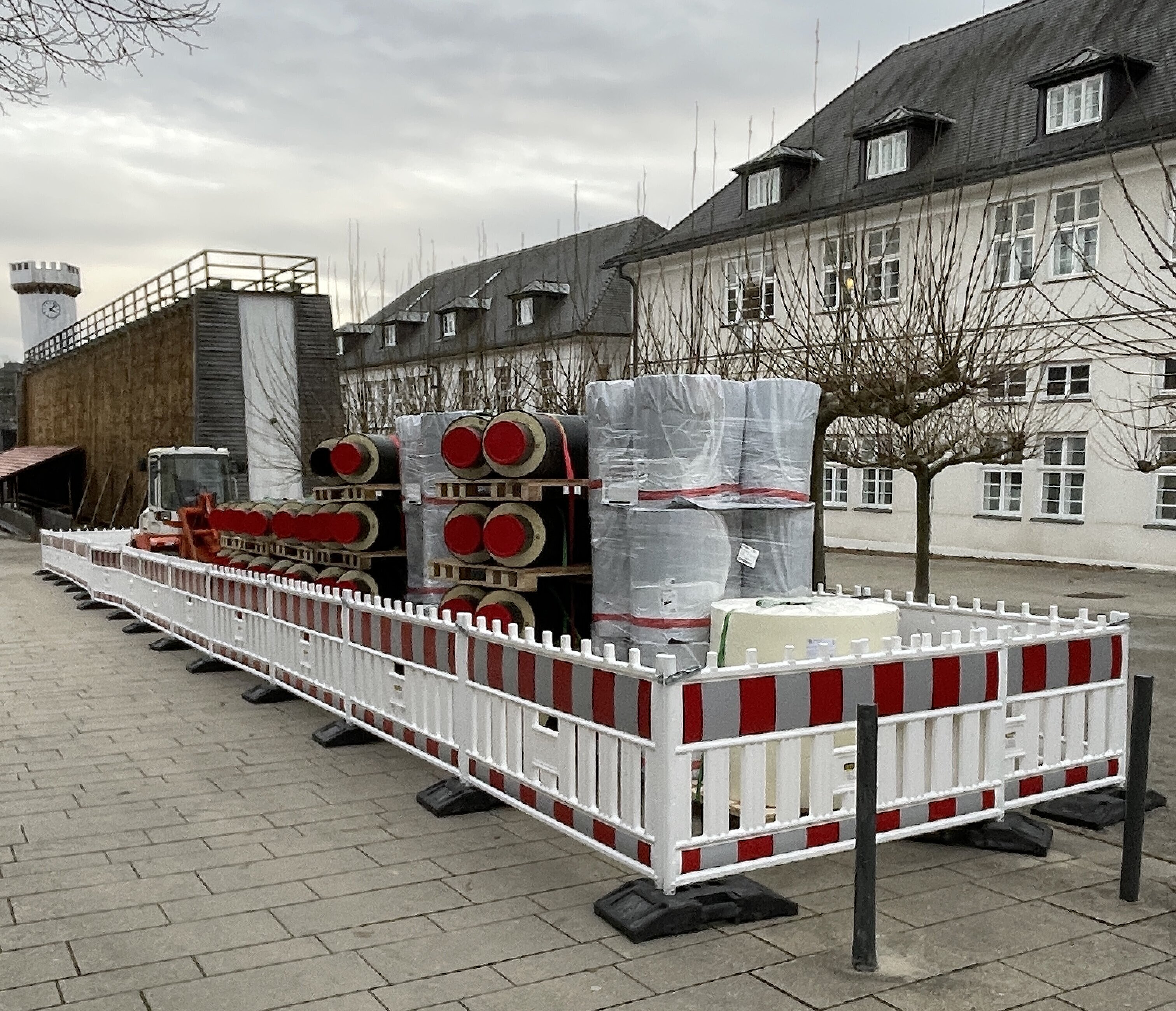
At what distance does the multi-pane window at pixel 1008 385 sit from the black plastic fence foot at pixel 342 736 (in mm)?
7944

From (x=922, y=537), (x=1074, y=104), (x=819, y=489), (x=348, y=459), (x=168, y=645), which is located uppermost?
(x=1074, y=104)

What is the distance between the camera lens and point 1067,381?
24172 mm

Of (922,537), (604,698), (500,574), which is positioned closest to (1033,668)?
(604,698)

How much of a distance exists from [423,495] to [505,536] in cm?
188

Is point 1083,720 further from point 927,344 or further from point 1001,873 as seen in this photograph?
point 927,344

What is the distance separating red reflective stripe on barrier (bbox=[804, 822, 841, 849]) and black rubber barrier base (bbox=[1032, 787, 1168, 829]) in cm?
167

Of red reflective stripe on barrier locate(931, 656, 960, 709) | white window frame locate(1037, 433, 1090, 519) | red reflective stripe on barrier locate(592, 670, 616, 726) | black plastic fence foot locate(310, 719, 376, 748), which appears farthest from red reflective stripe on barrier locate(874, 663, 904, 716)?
white window frame locate(1037, 433, 1090, 519)

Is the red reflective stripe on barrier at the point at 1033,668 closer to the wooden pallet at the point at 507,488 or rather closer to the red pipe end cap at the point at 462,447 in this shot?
the wooden pallet at the point at 507,488

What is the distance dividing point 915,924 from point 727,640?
175 cm

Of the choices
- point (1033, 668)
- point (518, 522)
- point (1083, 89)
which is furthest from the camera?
point (1083, 89)

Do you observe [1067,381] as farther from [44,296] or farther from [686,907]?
[44,296]

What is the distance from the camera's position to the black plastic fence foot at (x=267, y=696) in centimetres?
944

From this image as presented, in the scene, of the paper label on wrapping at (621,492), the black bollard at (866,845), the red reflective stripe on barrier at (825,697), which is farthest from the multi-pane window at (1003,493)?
the black bollard at (866,845)

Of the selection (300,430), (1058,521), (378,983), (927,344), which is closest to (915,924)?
(378,983)
